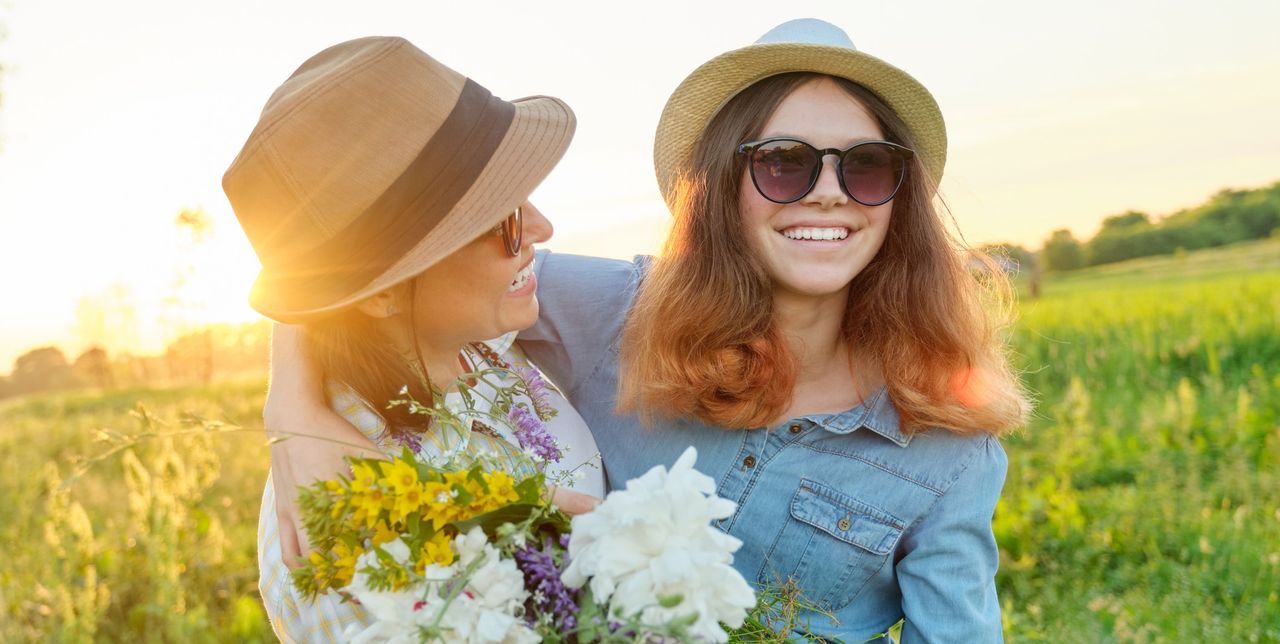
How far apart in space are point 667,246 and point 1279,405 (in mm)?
5694

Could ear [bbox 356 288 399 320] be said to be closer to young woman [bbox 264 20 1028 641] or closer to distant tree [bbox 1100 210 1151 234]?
young woman [bbox 264 20 1028 641]

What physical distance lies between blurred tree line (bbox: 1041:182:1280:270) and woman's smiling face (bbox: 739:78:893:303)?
49136mm

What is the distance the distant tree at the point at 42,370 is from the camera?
113 ft

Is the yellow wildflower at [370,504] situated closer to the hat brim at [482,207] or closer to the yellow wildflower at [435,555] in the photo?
the yellow wildflower at [435,555]

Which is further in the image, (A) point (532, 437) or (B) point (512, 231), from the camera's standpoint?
(B) point (512, 231)

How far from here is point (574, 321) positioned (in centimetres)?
275

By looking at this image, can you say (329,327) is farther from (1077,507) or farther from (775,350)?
(1077,507)

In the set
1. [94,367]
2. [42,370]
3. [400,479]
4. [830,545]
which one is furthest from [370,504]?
[42,370]

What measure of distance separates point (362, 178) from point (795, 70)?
1.15 m

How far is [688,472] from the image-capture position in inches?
46.0

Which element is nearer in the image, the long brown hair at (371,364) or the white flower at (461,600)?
the white flower at (461,600)

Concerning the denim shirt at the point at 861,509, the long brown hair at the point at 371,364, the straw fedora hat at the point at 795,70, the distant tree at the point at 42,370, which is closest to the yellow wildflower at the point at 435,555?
the long brown hair at the point at 371,364

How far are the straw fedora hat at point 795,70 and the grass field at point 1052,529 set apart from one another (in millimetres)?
1222

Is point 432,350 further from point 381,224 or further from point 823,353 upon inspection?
point 823,353
